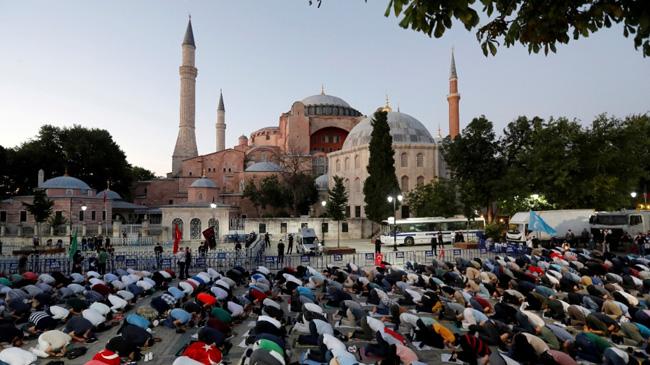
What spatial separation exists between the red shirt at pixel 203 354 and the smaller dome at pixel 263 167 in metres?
48.5

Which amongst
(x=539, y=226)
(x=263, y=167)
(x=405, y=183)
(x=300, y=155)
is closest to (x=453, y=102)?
(x=405, y=183)

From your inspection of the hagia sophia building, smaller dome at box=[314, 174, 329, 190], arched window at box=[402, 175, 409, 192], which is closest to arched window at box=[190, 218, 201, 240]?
the hagia sophia building

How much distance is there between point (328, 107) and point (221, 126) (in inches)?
893

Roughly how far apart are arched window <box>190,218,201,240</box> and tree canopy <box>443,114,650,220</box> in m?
20.9

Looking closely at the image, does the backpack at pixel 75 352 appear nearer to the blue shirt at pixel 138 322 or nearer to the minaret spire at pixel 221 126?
the blue shirt at pixel 138 322

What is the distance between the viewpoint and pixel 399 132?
1845 inches

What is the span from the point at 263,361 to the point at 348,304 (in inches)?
164

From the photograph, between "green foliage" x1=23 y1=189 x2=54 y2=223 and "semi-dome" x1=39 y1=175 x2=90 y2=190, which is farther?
"semi-dome" x1=39 y1=175 x2=90 y2=190

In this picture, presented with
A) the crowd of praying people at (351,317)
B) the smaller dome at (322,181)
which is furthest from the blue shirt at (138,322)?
the smaller dome at (322,181)

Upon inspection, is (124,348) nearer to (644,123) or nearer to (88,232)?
(88,232)

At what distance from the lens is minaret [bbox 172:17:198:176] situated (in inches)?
2283

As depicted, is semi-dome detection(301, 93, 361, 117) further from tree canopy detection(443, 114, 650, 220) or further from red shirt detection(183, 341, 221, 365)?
red shirt detection(183, 341, 221, 365)

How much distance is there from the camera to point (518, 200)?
94.7 feet

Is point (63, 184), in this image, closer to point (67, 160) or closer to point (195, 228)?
point (67, 160)
